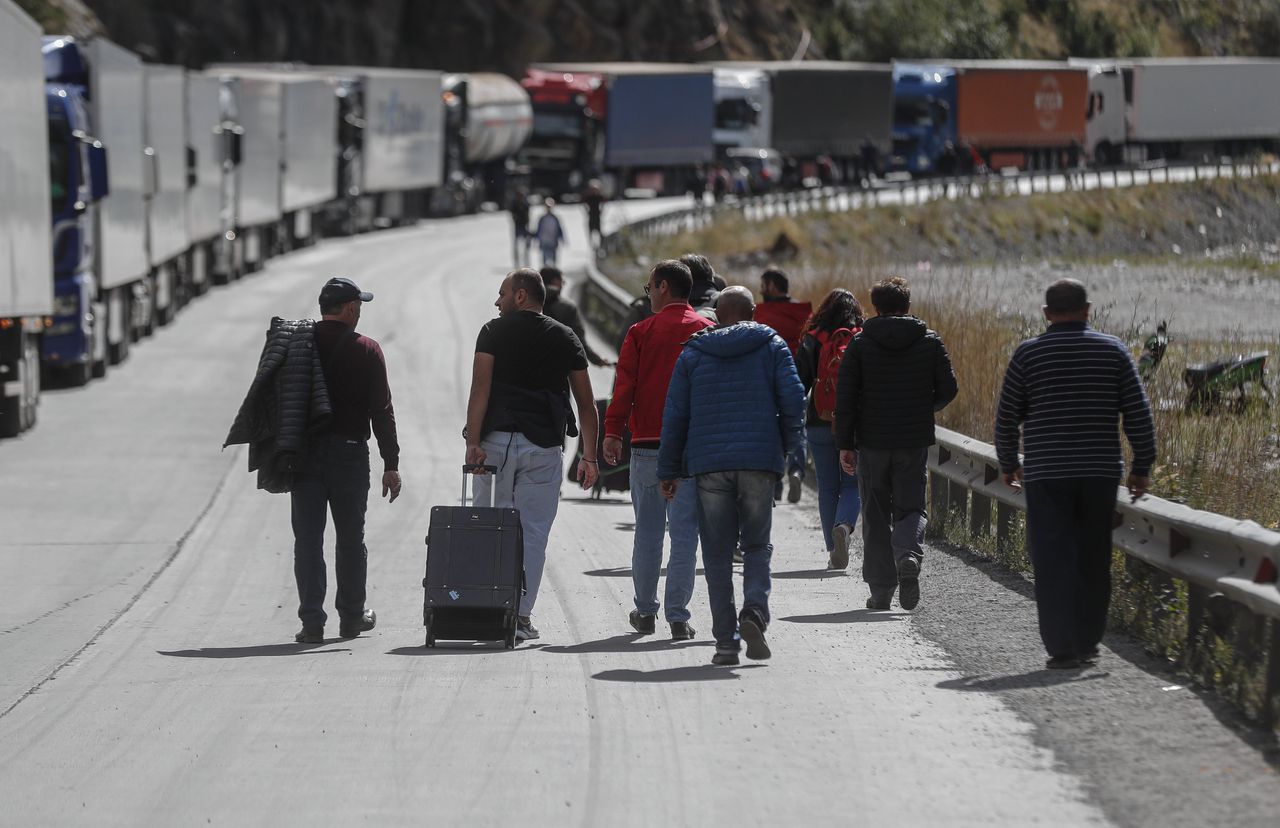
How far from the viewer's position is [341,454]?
10.3 metres

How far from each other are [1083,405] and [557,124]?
58.3 metres

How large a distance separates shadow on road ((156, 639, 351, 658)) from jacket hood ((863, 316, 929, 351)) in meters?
3.14

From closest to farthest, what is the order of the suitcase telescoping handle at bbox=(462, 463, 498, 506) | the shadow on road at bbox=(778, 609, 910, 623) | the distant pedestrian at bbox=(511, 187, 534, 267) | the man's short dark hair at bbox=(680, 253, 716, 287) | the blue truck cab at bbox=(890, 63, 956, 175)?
the suitcase telescoping handle at bbox=(462, 463, 498, 506), the shadow on road at bbox=(778, 609, 910, 623), the man's short dark hair at bbox=(680, 253, 716, 287), the distant pedestrian at bbox=(511, 187, 534, 267), the blue truck cab at bbox=(890, 63, 956, 175)

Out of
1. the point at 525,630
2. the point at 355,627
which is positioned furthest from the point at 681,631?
the point at 355,627

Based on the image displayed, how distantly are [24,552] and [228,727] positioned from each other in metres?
6.35

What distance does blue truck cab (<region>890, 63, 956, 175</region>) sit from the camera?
7888 centimetres

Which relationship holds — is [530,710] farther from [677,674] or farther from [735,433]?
[735,433]

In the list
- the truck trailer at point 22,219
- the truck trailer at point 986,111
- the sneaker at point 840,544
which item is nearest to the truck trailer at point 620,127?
the truck trailer at point 986,111

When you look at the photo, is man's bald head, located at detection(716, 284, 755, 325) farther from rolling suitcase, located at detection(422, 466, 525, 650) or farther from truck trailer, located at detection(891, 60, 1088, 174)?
truck trailer, located at detection(891, 60, 1088, 174)

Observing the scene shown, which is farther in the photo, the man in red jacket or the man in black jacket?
the man in black jacket

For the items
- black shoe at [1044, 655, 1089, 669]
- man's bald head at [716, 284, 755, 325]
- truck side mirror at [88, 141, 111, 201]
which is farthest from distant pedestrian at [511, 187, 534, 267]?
black shoe at [1044, 655, 1089, 669]

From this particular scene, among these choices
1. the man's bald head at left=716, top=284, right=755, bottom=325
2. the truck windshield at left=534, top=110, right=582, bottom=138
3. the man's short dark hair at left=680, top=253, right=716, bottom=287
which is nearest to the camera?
the man's bald head at left=716, top=284, right=755, bottom=325

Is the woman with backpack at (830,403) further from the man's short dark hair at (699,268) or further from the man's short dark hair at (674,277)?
the man's short dark hair at (674,277)

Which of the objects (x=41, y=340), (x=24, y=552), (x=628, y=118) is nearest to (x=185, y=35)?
(x=628, y=118)
